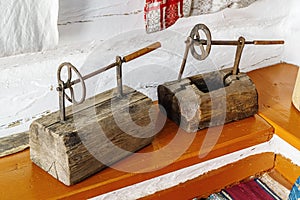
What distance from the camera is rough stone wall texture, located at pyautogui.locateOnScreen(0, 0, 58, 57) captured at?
0.68 meters

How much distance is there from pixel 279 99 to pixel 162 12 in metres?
0.39

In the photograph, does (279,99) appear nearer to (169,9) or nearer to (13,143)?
(169,9)

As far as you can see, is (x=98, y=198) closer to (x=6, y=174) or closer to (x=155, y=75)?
(x=6, y=174)

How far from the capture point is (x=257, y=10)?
1134 mm

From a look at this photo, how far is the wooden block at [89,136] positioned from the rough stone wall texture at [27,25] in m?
0.13

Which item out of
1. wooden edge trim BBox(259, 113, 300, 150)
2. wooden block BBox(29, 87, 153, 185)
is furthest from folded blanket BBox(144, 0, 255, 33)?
wooden edge trim BBox(259, 113, 300, 150)

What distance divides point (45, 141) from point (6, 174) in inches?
4.5

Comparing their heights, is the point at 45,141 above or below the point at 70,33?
below

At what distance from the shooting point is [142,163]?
865 millimetres

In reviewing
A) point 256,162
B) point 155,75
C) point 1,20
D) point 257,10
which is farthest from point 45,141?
point 257,10

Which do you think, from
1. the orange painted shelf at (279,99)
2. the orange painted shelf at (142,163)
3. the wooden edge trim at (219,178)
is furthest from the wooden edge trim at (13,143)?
the orange painted shelf at (279,99)

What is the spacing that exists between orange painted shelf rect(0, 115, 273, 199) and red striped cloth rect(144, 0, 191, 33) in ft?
0.70

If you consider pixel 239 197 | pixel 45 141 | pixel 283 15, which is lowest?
pixel 239 197

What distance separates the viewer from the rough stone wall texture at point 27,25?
0.68m
